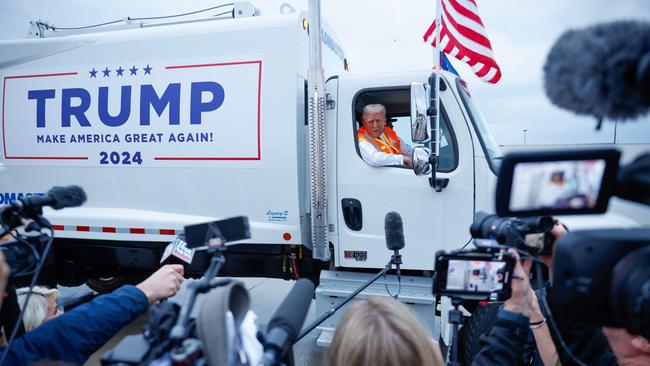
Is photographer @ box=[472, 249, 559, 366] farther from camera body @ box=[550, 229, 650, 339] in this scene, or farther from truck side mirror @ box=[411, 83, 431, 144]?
truck side mirror @ box=[411, 83, 431, 144]

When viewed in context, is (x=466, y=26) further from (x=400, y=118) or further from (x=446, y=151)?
(x=446, y=151)

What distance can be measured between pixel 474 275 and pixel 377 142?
6.64 feet

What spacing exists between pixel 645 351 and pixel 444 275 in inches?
25.8

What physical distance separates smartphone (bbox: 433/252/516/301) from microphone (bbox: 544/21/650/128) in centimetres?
67

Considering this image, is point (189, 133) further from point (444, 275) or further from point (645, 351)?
point (645, 351)

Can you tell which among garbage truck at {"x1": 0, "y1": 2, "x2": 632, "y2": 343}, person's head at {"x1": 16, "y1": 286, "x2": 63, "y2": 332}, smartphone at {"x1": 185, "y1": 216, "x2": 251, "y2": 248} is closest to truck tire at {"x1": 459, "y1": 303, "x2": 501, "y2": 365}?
garbage truck at {"x1": 0, "y1": 2, "x2": 632, "y2": 343}

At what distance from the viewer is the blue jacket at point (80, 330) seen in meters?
1.35

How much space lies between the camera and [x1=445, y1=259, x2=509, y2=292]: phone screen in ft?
4.32

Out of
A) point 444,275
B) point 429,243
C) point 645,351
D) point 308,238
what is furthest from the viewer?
point 308,238

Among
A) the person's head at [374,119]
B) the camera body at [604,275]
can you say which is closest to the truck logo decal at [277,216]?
the person's head at [374,119]

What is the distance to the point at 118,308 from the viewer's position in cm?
146

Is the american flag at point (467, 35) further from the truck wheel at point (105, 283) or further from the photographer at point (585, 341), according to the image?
the truck wheel at point (105, 283)

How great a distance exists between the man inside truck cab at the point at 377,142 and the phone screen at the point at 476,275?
177cm

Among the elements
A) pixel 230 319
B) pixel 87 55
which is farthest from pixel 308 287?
pixel 87 55
